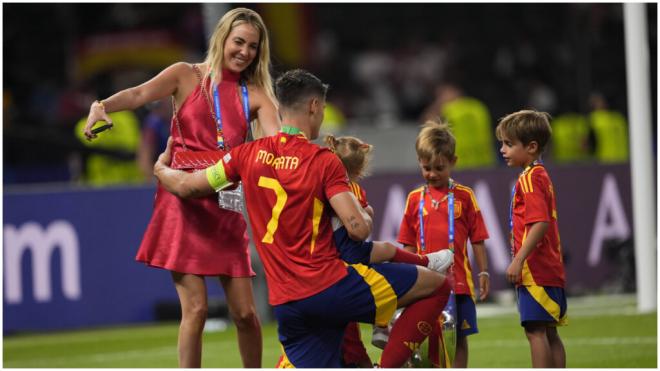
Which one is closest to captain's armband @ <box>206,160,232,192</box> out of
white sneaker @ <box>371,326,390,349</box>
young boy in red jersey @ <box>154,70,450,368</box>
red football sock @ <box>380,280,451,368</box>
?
young boy in red jersey @ <box>154,70,450,368</box>

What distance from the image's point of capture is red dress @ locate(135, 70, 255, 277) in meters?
7.21

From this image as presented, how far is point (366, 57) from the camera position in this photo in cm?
2942

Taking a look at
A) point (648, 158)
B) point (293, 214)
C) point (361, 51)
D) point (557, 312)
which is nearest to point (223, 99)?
point (293, 214)

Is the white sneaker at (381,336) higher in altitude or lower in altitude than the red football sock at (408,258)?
lower

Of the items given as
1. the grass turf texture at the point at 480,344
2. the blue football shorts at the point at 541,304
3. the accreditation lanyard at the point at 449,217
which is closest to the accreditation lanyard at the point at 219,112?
the accreditation lanyard at the point at 449,217

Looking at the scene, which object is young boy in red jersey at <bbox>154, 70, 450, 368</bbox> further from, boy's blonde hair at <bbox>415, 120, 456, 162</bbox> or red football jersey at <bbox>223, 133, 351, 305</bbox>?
boy's blonde hair at <bbox>415, 120, 456, 162</bbox>

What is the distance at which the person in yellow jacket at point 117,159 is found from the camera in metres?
16.6

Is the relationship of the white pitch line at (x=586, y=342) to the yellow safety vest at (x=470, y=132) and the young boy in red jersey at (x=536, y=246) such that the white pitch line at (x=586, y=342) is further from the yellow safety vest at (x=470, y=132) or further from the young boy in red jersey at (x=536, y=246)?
the yellow safety vest at (x=470, y=132)

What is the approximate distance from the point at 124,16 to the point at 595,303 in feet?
53.3

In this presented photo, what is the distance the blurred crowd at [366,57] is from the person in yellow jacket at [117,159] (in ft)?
6.86

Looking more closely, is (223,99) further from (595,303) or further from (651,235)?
(595,303)

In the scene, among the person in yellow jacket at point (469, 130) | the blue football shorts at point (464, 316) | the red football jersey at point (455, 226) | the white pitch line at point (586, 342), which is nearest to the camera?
the red football jersey at point (455, 226)

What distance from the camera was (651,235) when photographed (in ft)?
40.8

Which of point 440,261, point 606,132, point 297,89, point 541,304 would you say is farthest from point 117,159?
point 297,89
